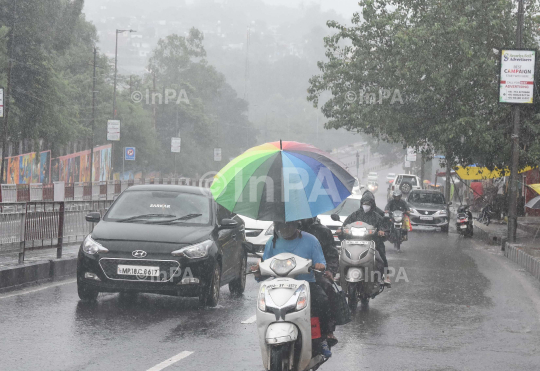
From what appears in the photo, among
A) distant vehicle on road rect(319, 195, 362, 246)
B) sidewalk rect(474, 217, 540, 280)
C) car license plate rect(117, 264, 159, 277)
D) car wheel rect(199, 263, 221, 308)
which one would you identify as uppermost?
distant vehicle on road rect(319, 195, 362, 246)

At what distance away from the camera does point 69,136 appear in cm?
4356

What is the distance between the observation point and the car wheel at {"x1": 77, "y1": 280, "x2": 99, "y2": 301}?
31.8ft

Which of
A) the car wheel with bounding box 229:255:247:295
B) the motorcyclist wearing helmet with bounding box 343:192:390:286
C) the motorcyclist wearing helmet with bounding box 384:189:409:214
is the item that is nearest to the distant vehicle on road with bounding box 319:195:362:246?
the motorcyclist wearing helmet with bounding box 384:189:409:214

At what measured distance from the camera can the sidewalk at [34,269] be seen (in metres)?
11.5

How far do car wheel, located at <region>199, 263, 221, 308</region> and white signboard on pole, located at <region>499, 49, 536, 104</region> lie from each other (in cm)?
1414

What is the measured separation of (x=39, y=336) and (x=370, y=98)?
2696 cm

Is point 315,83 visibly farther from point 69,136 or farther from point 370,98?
point 69,136

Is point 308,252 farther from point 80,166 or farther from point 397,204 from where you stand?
point 80,166

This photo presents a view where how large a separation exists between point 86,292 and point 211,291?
151 centimetres

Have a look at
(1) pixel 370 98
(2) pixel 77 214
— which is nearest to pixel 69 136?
(1) pixel 370 98

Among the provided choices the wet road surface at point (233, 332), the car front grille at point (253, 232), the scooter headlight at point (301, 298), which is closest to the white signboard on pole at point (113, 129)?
the car front grille at point (253, 232)

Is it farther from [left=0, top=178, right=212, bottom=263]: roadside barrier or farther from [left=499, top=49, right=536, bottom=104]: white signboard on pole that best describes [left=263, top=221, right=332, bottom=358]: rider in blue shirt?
[left=499, top=49, right=536, bottom=104]: white signboard on pole

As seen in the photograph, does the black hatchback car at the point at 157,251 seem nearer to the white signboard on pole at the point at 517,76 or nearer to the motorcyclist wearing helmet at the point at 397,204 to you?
the motorcyclist wearing helmet at the point at 397,204

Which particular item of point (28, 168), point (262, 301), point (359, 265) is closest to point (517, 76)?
point (359, 265)
